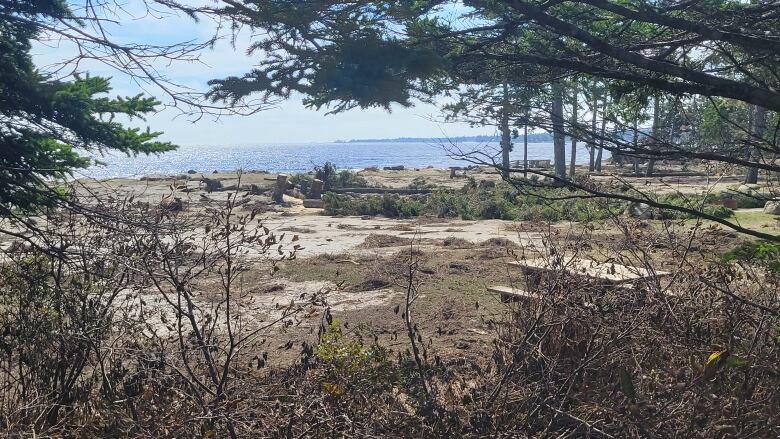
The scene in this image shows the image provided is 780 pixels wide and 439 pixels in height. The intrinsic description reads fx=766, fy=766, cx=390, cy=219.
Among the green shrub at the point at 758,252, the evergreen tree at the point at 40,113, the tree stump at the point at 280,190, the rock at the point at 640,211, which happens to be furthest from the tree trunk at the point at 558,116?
the tree stump at the point at 280,190

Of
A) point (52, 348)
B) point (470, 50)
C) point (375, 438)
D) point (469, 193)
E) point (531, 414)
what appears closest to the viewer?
point (375, 438)

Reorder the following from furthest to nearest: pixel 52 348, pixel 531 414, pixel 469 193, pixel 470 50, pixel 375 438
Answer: pixel 469 193
pixel 470 50
pixel 52 348
pixel 531 414
pixel 375 438

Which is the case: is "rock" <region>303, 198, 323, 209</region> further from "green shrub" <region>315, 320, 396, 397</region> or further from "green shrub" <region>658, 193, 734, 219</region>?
"green shrub" <region>315, 320, 396, 397</region>

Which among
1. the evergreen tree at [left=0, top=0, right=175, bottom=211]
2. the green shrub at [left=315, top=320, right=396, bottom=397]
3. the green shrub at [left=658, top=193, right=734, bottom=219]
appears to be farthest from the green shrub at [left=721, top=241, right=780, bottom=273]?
the evergreen tree at [left=0, top=0, right=175, bottom=211]

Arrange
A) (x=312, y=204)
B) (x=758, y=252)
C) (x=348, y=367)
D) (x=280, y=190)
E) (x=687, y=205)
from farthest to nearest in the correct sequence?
(x=280, y=190) → (x=312, y=204) → (x=687, y=205) → (x=348, y=367) → (x=758, y=252)

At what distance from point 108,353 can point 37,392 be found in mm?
503

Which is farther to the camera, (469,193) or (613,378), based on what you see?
(469,193)

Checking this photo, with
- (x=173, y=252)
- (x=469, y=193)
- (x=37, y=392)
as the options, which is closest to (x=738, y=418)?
(x=173, y=252)

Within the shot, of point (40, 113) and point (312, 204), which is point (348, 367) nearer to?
point (40, 113)

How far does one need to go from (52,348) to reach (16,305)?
1.63ft

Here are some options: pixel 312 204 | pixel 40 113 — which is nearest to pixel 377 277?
pixel 40 113

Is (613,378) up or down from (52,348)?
down

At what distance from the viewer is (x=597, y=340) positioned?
201 inches

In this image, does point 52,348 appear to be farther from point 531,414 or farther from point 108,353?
point 531,414
